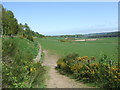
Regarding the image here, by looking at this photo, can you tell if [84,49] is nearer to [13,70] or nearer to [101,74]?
[101,74]

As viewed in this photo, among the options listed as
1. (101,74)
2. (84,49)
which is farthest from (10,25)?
(84,49)

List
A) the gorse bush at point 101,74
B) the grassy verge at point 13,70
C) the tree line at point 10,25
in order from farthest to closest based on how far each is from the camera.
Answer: the tree line at point 10,25, the gorse bush at point 101,74, the grassy verge at point 13,70

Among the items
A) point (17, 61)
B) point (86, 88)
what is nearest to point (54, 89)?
point (86, 88)

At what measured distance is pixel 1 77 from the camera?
10.8 ft

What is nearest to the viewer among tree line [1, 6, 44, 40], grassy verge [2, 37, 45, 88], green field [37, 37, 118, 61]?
grassy verge [2, 37, 45, 88]

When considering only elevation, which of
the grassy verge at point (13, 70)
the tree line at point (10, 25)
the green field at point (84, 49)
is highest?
the tree line at point (10, 25)

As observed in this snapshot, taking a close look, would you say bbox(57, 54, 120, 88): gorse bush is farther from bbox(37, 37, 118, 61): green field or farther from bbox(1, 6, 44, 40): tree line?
bbox(1, 6, 44, 40): tree line

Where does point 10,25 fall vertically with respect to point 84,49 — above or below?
above

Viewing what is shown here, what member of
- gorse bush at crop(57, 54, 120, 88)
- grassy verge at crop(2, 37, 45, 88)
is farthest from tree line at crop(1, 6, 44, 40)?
gorse bush at crop(57, 54, 120, 88)

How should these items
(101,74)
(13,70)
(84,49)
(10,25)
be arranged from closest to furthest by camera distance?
1. (13,70)
2. (101,74)
3. (10,25)
4. (84,49)

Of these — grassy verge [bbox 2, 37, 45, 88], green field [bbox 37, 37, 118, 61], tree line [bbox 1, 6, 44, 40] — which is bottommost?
green field [bbox 37, 37, 118, 61]

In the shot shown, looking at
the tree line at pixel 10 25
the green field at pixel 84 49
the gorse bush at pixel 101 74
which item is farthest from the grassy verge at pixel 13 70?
the green field at pixel 84 49

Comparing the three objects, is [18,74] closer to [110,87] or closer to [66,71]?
[110,87]

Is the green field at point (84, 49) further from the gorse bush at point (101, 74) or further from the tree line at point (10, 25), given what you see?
the tree line at point (10, 25)
